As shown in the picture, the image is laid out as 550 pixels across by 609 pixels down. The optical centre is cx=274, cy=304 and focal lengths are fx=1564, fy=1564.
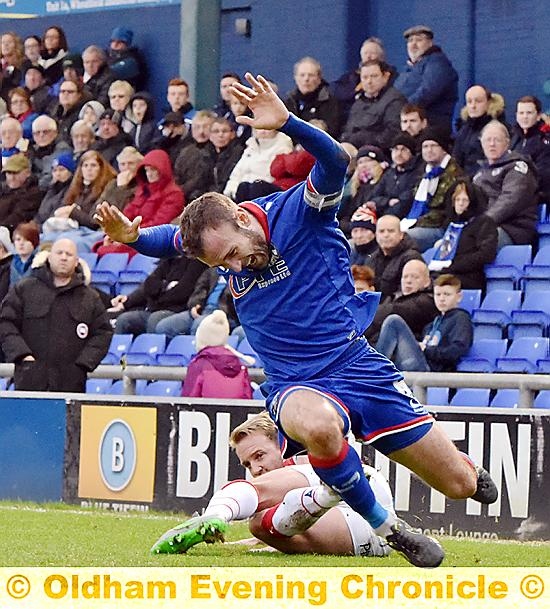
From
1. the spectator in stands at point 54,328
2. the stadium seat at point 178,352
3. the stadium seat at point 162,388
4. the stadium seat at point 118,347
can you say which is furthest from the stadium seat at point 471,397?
the stadium seat at point 118,347

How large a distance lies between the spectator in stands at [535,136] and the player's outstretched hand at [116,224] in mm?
6448

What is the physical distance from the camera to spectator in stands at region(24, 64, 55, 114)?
19.2 m

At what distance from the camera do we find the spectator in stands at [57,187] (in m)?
17.5

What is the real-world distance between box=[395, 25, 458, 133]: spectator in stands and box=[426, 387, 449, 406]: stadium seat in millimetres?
3277

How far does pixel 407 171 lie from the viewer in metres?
13.6

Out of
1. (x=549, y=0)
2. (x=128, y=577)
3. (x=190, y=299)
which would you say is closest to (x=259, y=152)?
(x=190, y=299)

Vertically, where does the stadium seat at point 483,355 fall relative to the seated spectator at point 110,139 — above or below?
below

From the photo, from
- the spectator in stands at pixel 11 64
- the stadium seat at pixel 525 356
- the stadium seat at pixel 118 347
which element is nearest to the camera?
the stadium seat at pixel 525 356

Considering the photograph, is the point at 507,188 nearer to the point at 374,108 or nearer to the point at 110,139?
the point at 374,108

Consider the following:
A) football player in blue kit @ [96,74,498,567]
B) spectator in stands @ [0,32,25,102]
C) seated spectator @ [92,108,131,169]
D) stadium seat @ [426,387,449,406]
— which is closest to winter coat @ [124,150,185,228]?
seated spectator @ [92,108,131,169]

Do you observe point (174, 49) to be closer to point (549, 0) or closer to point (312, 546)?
point (549, 0)

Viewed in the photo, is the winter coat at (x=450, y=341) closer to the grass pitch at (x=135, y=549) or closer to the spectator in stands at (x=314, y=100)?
the grass pitch at (x=135, y=549)

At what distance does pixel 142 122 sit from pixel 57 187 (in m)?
1.21

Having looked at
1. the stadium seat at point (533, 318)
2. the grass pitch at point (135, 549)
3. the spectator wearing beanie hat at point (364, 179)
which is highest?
the spectator wearing beanie hat at point (364, 179)
